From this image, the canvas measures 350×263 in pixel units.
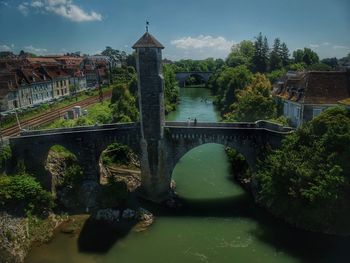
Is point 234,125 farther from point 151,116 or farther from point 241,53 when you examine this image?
point 241,53

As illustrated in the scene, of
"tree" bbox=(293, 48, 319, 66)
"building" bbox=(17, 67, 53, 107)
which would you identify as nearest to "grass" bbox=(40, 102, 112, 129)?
"building" bbox=(17, 67, 53, 107)

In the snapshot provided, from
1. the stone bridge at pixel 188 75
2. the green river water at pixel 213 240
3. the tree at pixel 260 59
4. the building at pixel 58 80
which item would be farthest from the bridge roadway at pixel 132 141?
the stone bridge at pixel 188 75

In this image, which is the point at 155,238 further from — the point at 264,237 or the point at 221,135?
the point at 221,135

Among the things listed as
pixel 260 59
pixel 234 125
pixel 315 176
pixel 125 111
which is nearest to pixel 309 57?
pixel 260 59

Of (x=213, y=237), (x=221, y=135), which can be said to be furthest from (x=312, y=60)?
(x=213, y=237)

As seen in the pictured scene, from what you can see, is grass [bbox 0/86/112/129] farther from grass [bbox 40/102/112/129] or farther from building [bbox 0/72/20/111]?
grass [bbox 40/102/112/129]
